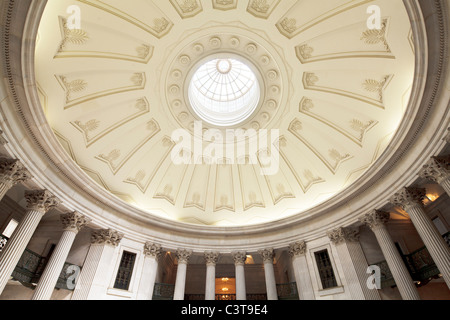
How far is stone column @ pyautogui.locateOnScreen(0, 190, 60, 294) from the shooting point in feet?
30.8

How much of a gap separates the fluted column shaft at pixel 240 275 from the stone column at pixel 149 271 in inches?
200

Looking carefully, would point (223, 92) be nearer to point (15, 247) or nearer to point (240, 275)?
point (240, 275)

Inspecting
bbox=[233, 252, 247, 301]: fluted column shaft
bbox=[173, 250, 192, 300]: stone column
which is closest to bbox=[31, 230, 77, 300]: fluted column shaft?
bbox=[173, 250, 192, 300]: stone column

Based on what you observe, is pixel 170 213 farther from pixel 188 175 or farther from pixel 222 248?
pixel 222 248

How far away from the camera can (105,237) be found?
14031 millimetres

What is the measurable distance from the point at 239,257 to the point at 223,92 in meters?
12.4

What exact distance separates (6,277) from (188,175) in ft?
37.6

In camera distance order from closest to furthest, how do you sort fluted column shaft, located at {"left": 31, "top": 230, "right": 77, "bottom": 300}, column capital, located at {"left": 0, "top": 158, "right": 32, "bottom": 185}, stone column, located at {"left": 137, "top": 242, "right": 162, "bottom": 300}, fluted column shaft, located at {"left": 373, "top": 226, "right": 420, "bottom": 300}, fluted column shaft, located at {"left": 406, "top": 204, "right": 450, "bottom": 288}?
fluted column shaft, located at {"left": 406, "top": 204, "right": 450, "bottom": 288}, column capital, located at {"left": 0, "top": 158, "right": 32, "bottom": 185}, fluted column shaft, located at {"left": 373, "top": 226, "right": 420, "bottom": 300}, fluted column shaft, located at {"left": 31, "top": 230, "right": 77, "bottom": 300}, stone column, located at {"left": 137, "top": 242, "right": 162, "bottom": 300}

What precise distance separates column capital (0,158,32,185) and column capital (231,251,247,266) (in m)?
12.4

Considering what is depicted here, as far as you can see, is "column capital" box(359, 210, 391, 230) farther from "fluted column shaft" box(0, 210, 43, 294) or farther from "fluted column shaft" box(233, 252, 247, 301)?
"fluted column shaft" box(0, 210, 43, 294)

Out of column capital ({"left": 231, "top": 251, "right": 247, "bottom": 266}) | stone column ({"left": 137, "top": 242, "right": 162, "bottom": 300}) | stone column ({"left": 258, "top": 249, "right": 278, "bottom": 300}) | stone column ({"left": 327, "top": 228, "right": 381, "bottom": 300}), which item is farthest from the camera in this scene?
column capital ({"left": 231, "top": 251, "right": 247, "bottom": 266})

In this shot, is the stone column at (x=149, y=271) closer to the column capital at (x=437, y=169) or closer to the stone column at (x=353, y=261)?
the stone column at (x=353, y=261)

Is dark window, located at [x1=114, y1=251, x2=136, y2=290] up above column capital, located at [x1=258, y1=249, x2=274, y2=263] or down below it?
below
